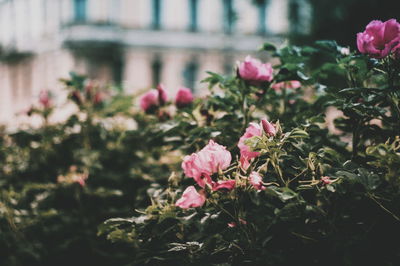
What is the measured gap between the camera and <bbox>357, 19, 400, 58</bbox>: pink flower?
1338 millimetres

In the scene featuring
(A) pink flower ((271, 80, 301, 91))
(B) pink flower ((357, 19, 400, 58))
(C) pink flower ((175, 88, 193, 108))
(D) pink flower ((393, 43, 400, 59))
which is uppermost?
(B) pink flower ((357, 19, 400, 58))

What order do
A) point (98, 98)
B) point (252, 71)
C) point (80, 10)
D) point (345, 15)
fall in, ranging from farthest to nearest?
point (80, 10) < point (345, 15) < point (98, 98) < point (252, 71)

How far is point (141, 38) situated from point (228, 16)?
412 centimetres

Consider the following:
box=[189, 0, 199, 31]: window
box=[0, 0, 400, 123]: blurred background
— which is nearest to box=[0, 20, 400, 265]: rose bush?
box=[0, 0, 400, 123]: blurred background

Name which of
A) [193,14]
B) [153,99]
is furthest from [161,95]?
[193,14]

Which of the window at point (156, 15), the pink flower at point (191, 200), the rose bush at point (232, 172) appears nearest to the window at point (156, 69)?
the window at point (156, 15)

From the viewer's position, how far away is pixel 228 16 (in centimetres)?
2069

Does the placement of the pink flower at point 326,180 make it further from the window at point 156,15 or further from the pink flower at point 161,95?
the window at point 156,15

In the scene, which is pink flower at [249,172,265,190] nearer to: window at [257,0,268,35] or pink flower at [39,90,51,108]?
pink flower at [39,90,51,108]

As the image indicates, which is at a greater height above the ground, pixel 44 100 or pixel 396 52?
pixel 396 52

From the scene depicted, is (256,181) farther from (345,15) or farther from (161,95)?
(345,15)

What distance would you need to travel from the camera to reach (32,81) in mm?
22109

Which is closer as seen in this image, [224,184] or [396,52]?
[224,184]

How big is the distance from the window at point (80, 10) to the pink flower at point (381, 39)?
1857 centimetres
